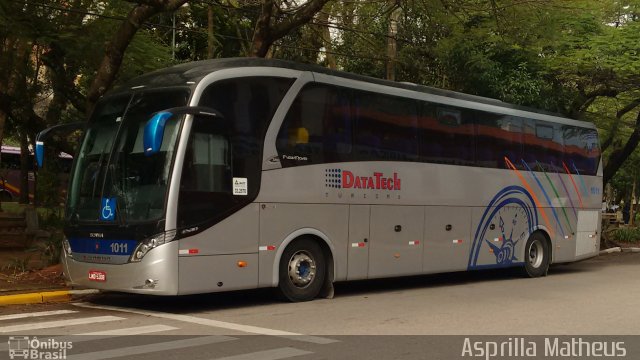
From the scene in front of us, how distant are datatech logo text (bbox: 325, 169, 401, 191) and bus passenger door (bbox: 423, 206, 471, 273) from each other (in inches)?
47.7

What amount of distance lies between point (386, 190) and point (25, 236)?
10.2 meters

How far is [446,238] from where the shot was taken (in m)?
13.5

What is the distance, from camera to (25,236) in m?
17.3

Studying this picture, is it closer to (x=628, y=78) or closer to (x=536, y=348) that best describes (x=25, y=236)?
(x=536, y=348)

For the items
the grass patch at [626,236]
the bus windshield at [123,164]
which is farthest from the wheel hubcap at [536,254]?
the grass patch at [626,236]

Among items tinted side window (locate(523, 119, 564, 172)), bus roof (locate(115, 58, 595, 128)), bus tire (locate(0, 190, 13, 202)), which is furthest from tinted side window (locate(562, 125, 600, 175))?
bus tire (locate(0, 190, 13, 202))

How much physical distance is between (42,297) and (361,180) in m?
5.46

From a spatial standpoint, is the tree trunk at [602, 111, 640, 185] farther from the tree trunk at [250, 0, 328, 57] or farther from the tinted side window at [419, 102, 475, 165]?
the tree trunk at [250, 0, 328, 57]

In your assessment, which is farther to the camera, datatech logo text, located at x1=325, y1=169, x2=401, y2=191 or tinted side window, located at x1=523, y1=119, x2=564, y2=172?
tinted side window, located at x1=523, y1=119, x2=564, y2=172

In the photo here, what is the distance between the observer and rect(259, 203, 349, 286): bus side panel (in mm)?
10273

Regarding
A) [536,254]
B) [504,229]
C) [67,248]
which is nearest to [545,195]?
[536,254]

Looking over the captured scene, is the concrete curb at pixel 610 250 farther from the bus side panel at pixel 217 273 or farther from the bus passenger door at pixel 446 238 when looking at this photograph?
the bus side panel at pixel 217 273

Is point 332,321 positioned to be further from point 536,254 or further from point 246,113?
point 536,254

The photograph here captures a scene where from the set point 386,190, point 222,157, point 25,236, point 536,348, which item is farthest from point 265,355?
point 25,236
